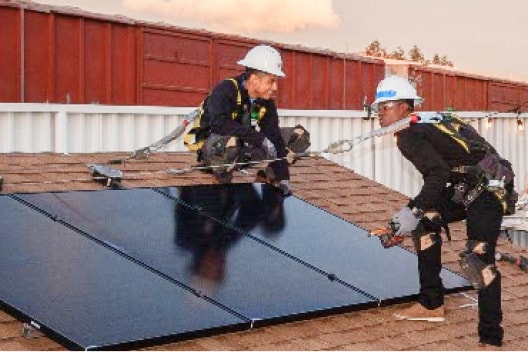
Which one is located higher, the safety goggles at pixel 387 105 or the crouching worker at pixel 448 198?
the safety goggles at pixel 387 105

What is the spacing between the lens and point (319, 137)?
56.3ft

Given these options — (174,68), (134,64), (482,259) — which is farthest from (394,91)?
(174,68)

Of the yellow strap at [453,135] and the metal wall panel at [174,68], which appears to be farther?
the metal wall panel at [174,68]

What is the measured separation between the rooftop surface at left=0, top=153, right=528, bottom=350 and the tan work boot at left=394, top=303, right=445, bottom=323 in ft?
0.21

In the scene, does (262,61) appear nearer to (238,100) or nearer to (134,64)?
(238,100)

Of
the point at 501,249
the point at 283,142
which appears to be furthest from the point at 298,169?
the point at 501,249

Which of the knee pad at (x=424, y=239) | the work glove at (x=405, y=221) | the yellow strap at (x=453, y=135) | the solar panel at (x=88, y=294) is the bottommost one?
the solar panel at (x=88, y=294)

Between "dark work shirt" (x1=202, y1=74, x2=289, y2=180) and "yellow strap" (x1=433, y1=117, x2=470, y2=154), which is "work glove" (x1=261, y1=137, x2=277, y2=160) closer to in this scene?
"dark work shirt" (x1=202, y1=74, x2=289, y2=180)

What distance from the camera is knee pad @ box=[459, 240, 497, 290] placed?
6793mm

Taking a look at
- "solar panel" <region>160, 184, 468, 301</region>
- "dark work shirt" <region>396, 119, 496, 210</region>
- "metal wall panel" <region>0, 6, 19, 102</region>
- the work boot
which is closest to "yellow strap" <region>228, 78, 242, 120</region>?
"solar panel" <region>160, 184, 468, 301</region>

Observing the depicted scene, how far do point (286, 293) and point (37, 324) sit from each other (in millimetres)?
2068

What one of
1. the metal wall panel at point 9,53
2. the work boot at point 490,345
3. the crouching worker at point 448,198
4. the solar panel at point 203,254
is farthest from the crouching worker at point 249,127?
the metal wall panel at point 9,53

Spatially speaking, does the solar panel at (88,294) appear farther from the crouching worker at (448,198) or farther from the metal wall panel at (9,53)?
the metal wall panel at (9,53)

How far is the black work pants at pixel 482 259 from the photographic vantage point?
671cm
